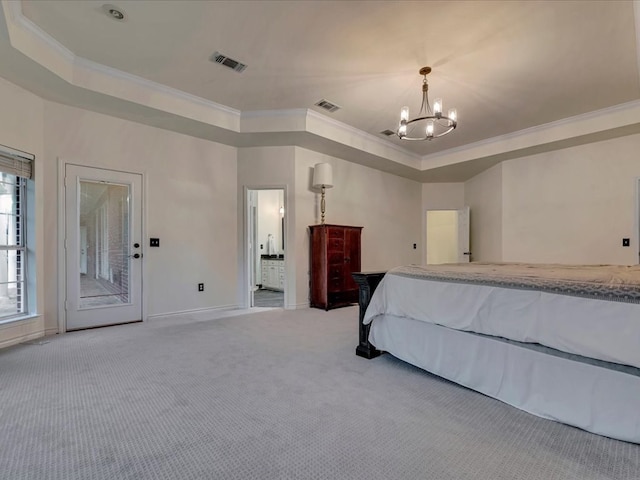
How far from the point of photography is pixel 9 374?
7.67 ft

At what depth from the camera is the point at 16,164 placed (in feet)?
10.3

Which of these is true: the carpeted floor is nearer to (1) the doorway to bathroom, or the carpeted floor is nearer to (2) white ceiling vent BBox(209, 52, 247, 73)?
(2) white ceiling vent BBox(209, 52, 247, 73)

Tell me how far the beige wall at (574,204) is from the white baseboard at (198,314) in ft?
15.7

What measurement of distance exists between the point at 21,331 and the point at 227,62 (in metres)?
3.35

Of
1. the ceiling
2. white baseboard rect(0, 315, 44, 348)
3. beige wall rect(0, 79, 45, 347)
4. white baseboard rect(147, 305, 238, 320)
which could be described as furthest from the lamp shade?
white baseboard rect(0, 315, 44, 348)

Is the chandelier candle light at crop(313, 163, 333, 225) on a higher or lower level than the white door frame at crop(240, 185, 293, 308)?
higher

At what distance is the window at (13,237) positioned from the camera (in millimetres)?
3135

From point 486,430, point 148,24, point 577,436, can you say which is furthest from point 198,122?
point 577,436

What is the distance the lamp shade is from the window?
335 centimetres

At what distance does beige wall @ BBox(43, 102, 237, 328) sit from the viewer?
352 centimetres

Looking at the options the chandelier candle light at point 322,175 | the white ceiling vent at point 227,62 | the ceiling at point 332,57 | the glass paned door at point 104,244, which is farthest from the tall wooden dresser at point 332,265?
the glass paned door at point 104,244

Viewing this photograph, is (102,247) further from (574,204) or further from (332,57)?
(574,204)

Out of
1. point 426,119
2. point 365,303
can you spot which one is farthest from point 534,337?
point 426,119

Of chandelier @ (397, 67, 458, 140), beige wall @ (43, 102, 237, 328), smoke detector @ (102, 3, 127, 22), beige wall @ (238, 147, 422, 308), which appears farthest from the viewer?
beige wall @ (238, 147, 422, 308)
